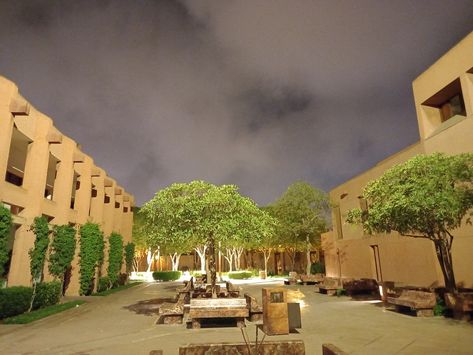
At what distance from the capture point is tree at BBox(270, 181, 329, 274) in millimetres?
37219

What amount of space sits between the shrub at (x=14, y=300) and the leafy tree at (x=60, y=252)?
4.25m

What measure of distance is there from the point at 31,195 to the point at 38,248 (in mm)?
2851

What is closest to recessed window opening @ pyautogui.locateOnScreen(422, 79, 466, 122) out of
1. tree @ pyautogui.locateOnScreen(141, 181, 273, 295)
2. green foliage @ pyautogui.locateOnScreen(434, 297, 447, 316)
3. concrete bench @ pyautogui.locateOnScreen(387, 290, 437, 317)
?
concrete bench @ pyautogui.locateOnScreen(387, 290, 437, 317)

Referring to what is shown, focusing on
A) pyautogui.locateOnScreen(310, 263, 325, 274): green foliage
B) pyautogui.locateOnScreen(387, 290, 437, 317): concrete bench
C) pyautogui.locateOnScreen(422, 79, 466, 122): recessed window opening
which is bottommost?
pyautogui.locateOnScreen(387, 290, 437, 317): concrete bench

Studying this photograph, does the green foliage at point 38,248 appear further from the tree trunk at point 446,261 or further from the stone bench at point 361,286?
the tree trunk at point 446,261

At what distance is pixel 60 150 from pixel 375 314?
2068cm

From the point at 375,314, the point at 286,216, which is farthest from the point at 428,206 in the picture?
the point at 286,216

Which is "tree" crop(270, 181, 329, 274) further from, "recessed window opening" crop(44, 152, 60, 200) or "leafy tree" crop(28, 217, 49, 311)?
"leafy tree" crop(28, 217, 49, 311)

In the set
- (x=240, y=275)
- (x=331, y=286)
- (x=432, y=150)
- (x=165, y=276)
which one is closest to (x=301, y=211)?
(x=240, y=275)

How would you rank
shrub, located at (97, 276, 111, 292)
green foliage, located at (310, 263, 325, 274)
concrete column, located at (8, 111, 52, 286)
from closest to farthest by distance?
concrete column, located at (8, 111, 52, 286) < shrub, located at (97, 276, 111, 292) < green foliage, located at (310, 263, 325, 274)

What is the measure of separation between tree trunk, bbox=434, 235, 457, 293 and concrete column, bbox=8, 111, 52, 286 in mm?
18666

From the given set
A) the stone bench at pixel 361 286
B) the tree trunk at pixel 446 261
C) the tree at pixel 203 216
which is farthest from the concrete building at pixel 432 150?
the tree at pixel 203 216

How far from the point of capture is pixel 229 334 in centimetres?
1036

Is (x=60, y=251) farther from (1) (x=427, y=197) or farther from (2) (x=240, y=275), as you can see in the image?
(2) (x=240, y=275)
